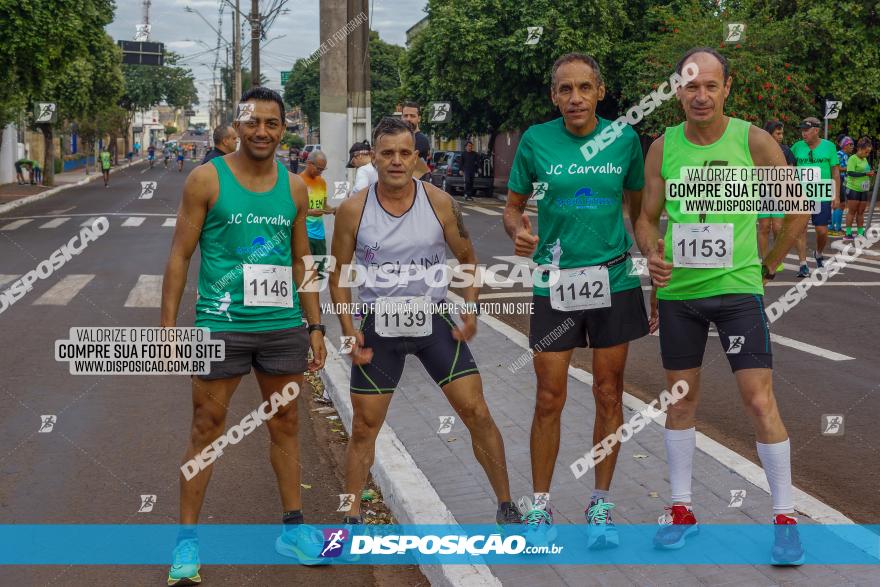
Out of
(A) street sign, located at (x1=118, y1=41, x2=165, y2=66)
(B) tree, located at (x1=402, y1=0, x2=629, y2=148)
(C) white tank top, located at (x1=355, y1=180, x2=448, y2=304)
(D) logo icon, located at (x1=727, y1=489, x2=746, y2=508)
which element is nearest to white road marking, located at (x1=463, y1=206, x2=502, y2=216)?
(B) tree, located at (x1=402, y1=0, x2=629, y2=148)

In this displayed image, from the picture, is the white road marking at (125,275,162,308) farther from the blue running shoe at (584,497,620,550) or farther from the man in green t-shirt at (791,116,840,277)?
the man in green t-shirt at (791,116,840,277)

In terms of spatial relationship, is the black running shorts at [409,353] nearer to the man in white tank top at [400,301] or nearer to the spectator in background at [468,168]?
the man in white tank top at [400,301]

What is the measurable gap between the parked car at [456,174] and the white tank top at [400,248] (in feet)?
109

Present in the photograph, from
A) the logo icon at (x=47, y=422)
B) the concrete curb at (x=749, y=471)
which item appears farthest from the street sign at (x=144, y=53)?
the concrete curb at (x=749, y=471)

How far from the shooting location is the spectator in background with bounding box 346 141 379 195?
10.4 meters

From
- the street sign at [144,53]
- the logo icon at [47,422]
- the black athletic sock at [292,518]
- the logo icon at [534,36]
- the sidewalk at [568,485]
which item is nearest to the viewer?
the sidewalk at [568,485]

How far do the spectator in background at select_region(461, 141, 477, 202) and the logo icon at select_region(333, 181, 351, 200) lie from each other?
26133mm

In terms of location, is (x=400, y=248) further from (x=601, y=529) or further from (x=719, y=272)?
(x=601, y=529)

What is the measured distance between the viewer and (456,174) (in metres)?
39.5

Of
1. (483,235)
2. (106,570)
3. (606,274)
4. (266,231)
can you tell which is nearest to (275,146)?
(266,231)

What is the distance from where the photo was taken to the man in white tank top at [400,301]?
475cm

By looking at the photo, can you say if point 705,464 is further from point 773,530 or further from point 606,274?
point 606,274

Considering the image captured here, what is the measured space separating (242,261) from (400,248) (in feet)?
2.34

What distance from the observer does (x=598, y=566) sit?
4.44 metres
